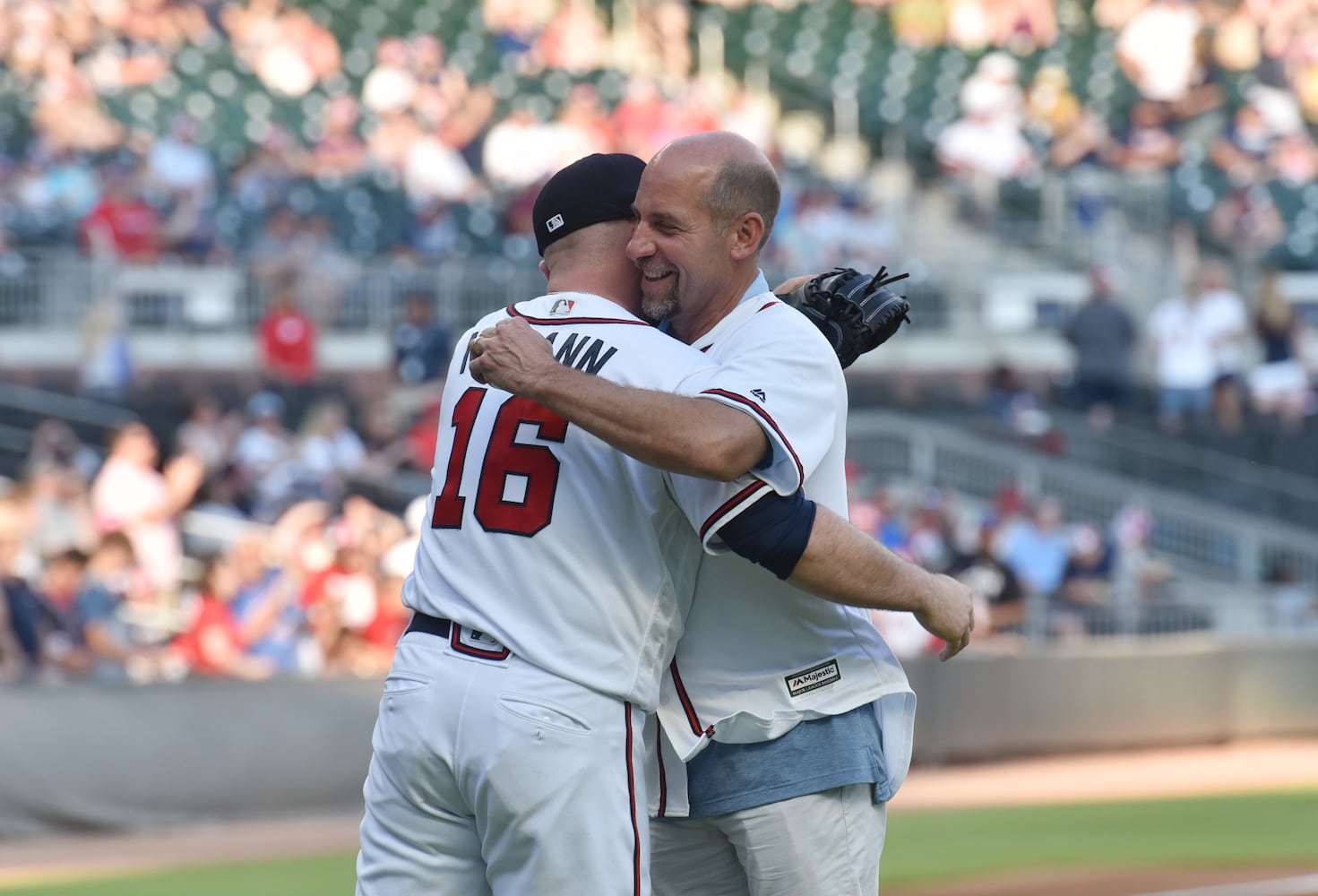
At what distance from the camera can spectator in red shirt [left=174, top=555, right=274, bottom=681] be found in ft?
35.4

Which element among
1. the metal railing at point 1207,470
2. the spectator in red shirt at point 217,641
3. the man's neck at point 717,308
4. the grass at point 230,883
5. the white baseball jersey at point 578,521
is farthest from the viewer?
the metal railing at point 1207,470

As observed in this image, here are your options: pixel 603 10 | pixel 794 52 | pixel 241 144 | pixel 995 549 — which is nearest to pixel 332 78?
pixel 241 144

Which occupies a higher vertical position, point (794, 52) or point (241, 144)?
point (794, 52)

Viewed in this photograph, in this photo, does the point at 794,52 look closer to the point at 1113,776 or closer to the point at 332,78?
the point at 332,78

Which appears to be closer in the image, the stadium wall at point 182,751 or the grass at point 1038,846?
the grass at point 1038,846

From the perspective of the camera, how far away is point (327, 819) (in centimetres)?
1083

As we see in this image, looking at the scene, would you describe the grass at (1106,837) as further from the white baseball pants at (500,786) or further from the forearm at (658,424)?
the forearm at (658,424)

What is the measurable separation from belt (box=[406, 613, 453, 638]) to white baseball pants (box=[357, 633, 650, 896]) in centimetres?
2

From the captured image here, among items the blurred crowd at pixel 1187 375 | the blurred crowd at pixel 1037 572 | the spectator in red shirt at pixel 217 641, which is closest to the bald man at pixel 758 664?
the spectator in red shirt at pixel 217 641

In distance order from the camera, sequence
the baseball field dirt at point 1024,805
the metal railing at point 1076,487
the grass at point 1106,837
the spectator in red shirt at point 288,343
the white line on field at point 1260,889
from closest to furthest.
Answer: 1. the white line on field at point 1260,889
2. the baseball field dirt at point 1024,805
3. the grass at point 1106,837
4. the spectator in red shirt at point 288,343
5. the metal railing at point 1076,487

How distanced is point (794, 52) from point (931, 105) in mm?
2503

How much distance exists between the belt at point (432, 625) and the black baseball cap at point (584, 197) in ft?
2.42

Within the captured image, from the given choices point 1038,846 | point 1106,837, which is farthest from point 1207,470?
point 1038,846

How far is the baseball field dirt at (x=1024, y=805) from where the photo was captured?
28.0ft
